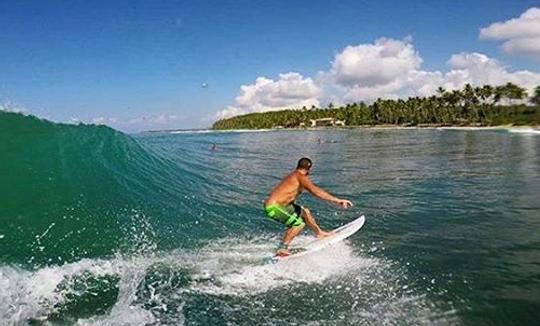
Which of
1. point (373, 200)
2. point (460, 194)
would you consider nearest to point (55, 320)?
point (373, 200)

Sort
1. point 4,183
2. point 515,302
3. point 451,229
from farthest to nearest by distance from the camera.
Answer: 1. point 4,183
2. point 451,229
3. point 515,302

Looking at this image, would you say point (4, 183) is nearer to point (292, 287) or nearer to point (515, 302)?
point (292, 287)

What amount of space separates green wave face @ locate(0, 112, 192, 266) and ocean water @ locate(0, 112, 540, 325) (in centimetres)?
6

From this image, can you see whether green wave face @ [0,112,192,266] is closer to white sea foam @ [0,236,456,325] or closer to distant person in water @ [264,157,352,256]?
white sea foam @ [0,236,456,325]

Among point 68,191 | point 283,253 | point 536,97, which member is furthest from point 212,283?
point 536,97

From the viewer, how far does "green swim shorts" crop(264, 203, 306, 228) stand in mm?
9367

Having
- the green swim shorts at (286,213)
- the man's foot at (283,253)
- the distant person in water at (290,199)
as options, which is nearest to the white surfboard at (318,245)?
the man's foot at (283,253)

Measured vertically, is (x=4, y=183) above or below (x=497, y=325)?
above

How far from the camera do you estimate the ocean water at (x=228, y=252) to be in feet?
23.4

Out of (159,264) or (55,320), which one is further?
(159,264)

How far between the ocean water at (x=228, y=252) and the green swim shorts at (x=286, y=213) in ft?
2.69

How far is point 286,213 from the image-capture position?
939 centimetres

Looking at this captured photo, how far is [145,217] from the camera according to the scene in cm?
1369

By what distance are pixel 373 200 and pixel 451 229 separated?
4.82m
